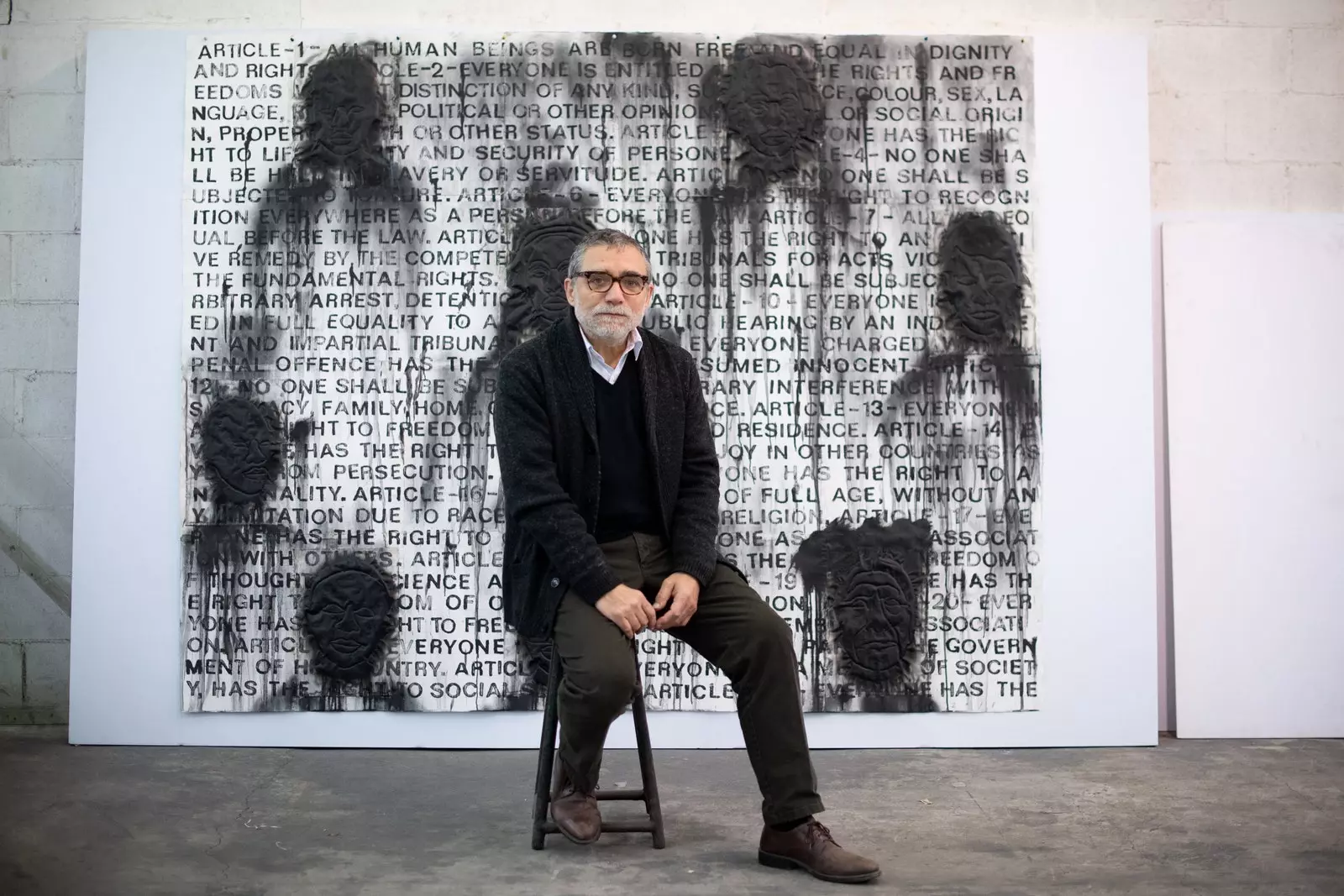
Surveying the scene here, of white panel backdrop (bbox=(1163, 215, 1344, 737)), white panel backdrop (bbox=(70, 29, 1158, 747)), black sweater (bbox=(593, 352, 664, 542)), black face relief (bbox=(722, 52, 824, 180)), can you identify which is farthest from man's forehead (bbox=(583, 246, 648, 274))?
white panel backdrop (bbox=(1163, 215, 1344, 737))

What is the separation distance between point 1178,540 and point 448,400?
228 cm

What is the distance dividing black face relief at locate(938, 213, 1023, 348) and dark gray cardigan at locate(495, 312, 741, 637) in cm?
118

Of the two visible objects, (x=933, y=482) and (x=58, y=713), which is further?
(x=58, y=713)

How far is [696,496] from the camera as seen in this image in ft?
9.34

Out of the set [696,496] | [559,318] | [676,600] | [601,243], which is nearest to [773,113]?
[559,318]

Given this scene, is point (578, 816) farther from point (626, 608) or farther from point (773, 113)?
point (773, 113)

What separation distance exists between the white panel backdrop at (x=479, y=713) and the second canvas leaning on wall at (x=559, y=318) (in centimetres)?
7

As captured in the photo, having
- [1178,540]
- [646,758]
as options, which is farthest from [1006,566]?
[646,758]

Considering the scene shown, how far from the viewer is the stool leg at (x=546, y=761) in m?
Answer: 2.75

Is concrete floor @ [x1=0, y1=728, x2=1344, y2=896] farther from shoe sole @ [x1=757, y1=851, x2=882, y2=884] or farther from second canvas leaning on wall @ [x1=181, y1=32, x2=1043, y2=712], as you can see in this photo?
second canvas leaning on wall @ [x1=181, y1=32, x2=1043, y2=712]

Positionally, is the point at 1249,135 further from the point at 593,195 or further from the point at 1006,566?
the point at 593,195

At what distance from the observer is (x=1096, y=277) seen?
3.73m

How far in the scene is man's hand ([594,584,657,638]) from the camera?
8.68 ft

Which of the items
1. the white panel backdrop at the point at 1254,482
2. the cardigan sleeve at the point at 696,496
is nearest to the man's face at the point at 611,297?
the cardigan sleeve at the point at 696,496
